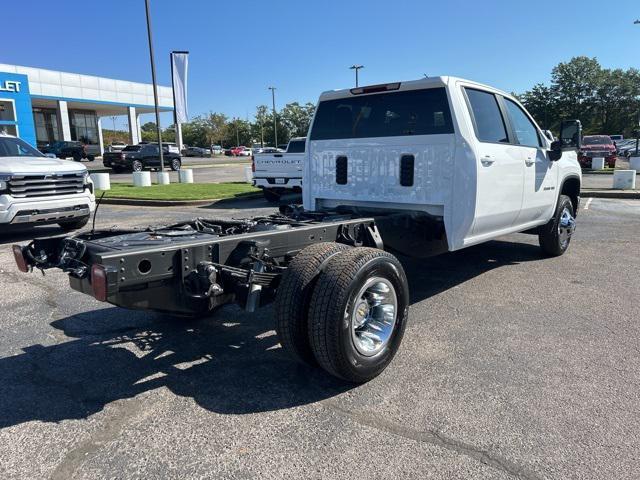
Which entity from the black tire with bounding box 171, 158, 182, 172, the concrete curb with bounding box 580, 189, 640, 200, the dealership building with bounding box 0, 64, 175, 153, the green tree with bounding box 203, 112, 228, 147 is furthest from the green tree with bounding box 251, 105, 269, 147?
the concrete curb with bounding box 580, 189, 640, 200

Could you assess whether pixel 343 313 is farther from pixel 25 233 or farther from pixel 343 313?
pixel 25 233

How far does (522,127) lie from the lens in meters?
5.89

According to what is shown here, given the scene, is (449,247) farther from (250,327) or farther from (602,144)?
(602,144)

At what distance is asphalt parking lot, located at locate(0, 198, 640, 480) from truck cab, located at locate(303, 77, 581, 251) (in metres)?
1.01

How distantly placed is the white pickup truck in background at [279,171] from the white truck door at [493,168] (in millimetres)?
7886

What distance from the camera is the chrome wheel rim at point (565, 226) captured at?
703 centimetres

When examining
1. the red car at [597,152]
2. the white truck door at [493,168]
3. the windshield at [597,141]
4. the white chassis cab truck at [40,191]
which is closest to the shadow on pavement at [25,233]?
the white chassis cab truck at [40,191]

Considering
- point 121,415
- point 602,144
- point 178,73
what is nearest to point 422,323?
point 121,415

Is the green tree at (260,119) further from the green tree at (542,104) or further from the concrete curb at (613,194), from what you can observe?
the concrete curb at (613,194)

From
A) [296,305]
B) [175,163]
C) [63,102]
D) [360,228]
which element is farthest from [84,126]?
[296,305]

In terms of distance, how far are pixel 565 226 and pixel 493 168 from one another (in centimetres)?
282

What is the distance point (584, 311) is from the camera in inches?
191

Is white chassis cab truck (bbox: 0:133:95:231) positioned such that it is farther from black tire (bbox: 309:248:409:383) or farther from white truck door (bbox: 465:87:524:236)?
white truck door (bbox: 465:87:524:236)

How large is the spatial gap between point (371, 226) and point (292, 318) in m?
1.45
